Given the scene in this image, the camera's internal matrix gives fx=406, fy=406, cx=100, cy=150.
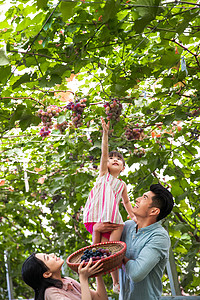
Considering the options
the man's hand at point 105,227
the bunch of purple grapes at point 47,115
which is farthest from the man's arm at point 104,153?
the bunch of purple grapes at point 47,115

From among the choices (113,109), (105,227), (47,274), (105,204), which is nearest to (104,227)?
(105,227)

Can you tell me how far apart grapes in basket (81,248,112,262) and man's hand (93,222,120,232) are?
28 centimetres

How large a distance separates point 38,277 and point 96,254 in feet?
1.15

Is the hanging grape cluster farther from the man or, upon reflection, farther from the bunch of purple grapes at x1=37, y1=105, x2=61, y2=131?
the man

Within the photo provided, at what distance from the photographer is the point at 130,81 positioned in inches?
96.2

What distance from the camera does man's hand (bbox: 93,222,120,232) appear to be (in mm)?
1971

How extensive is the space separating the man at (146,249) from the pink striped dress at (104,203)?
0.05 meters

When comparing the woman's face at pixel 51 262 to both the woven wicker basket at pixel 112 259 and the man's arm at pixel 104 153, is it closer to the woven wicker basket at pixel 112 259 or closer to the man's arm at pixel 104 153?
the woven wicker basket at pixel 112 259

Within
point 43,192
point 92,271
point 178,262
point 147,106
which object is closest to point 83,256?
point 92,271

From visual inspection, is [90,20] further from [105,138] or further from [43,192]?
[43,192]

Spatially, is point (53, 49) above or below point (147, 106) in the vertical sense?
above

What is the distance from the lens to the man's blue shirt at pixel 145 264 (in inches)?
63.6

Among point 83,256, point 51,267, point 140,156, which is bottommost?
point 140,156

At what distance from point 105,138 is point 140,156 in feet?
3.64
